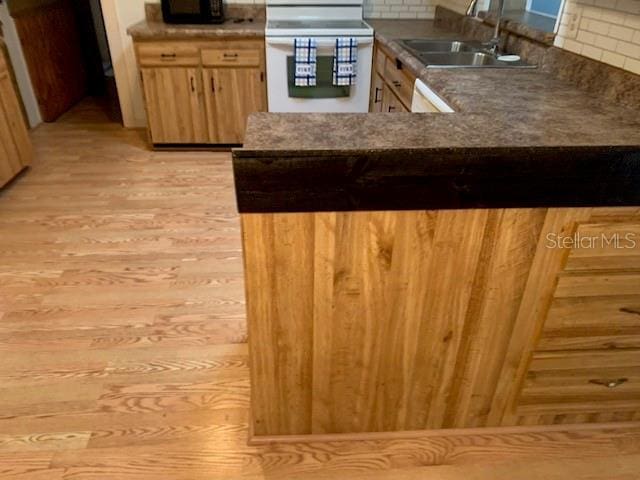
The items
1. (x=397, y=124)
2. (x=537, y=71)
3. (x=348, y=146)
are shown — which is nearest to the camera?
(x=348, y=146)

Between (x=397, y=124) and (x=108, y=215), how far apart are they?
2164mm

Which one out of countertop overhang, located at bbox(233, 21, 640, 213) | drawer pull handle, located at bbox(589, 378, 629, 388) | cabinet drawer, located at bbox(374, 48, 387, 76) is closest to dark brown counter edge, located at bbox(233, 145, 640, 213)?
countertop overhang, located at bbox(233, 21, 640, 213)

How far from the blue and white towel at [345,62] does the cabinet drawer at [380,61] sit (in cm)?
15

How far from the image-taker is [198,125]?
140 inches

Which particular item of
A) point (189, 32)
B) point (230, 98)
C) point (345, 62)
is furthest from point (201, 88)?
point (345, 62)

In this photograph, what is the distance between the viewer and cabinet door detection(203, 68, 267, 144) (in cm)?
340

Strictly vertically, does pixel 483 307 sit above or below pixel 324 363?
above

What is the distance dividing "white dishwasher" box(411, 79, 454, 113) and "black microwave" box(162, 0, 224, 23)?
1889 mm

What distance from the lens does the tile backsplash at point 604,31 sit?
4.97 ft

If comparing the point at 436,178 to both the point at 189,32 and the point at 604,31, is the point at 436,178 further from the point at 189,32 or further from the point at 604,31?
the point at 189,32

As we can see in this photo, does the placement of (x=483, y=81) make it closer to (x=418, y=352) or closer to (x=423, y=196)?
(x=423, y=196)

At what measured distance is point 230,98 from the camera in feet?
11.4

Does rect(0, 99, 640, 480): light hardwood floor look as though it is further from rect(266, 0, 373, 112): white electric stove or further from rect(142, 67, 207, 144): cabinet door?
rect(266, 0, 373, 112): white electric stove

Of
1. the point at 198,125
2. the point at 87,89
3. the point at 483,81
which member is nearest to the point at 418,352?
the point at 483,81
